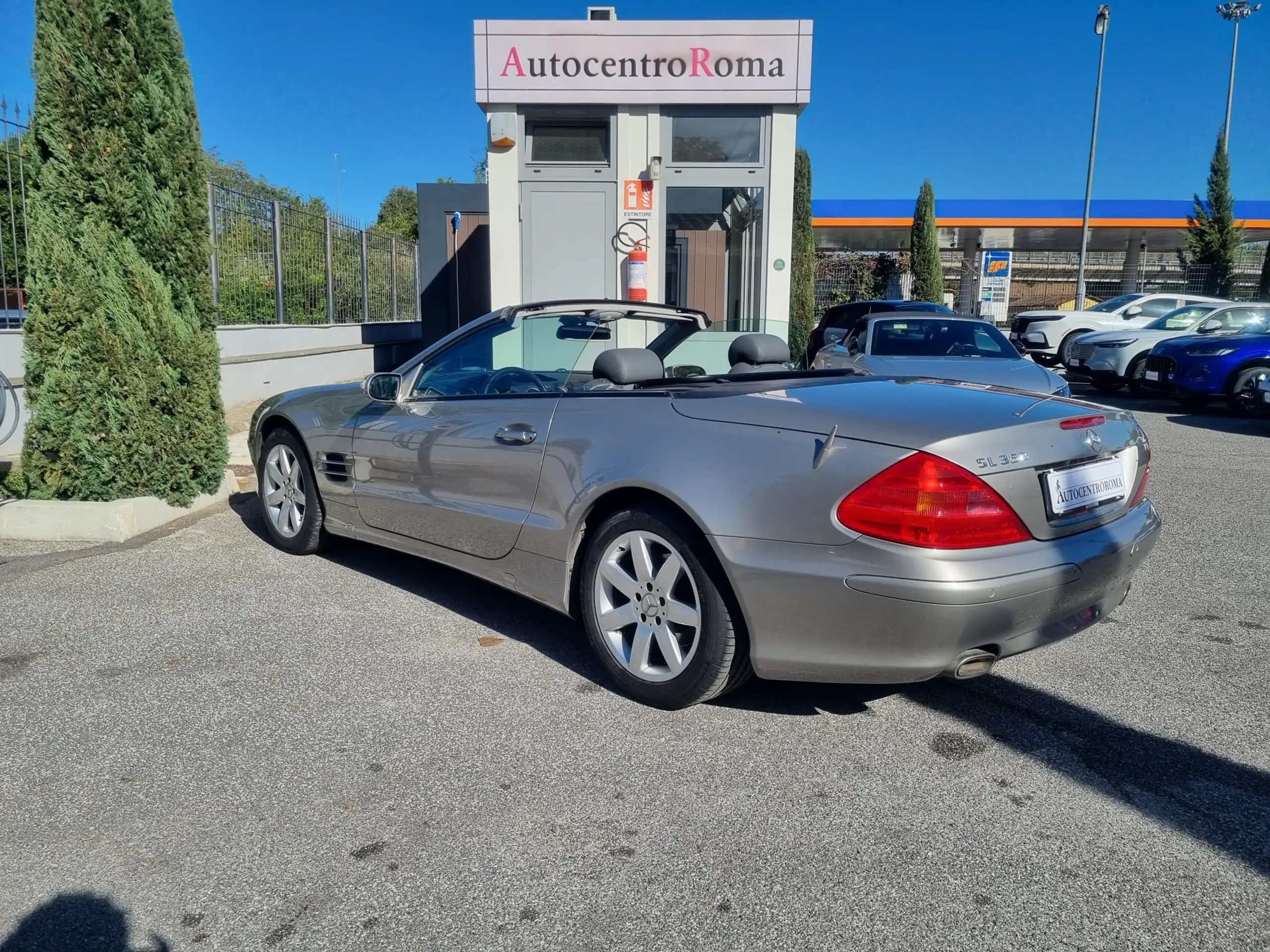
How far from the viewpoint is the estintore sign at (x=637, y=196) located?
513 inches

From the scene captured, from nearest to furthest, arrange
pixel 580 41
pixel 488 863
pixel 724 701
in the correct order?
pixel 488 863 < pixel 724 701 < pixel 580 41

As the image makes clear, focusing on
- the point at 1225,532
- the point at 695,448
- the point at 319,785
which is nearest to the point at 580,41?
the point at 1225,532

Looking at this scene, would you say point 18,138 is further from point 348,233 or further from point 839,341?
point 348,233

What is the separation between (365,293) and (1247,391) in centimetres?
1404

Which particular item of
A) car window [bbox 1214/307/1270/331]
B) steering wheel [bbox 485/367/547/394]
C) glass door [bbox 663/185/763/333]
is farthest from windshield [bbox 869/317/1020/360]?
car window [bbox 1214/307/1270/331]

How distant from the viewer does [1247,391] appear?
12.0 m

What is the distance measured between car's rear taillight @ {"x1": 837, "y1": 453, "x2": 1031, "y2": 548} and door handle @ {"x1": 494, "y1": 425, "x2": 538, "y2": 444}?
1448mm

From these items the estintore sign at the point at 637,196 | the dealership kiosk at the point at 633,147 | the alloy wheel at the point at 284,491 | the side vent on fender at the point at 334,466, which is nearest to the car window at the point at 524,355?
the side vent on fender at the point at 334,466

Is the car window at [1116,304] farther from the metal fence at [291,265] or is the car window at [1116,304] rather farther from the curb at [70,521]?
the curb at [70,521]

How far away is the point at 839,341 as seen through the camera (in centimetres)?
1088

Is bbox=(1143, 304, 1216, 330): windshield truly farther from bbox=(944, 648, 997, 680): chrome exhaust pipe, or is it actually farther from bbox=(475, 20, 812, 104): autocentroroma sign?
bbox=(944, 648, 997, 680): chrome exhaust pipe

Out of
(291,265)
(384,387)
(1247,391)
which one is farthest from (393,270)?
(384,387)

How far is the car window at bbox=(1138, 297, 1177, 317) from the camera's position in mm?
21109

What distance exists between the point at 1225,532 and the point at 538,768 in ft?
16.7
